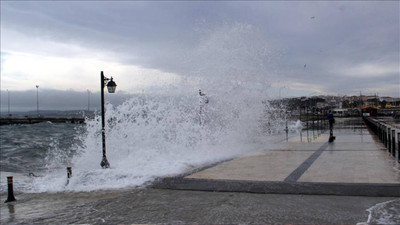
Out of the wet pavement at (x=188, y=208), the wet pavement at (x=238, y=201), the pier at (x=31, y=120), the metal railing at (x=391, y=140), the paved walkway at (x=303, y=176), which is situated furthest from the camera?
the pier at (x=31, y=120)

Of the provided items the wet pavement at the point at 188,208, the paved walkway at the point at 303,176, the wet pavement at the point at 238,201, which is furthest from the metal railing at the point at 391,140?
the wet pavement at the point at 188,208

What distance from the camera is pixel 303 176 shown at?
9.48m

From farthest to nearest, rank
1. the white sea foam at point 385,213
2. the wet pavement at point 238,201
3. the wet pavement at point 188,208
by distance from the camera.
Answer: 1. the wet pavement at point 238,201
2. the wet pavement at point 188,208
3. the white sea foam at point 385,213

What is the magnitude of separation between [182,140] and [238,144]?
305 cm

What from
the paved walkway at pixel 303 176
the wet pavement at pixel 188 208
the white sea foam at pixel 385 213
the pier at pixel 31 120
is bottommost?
the wet pavement at pixel 188 208

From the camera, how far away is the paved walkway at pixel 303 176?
821cm

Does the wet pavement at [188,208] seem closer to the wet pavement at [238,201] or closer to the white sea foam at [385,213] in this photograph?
the wet pavement at [238,201]

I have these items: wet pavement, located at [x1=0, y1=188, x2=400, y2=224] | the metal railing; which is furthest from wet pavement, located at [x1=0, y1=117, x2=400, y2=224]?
the metal railing

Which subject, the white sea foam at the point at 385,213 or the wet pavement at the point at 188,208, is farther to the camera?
the wet pavement at the point at 188,208

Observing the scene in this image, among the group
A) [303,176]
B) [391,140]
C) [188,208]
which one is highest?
[391,140]

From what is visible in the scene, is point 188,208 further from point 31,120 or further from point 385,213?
point 31,120

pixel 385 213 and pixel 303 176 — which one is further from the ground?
pixel 303 176

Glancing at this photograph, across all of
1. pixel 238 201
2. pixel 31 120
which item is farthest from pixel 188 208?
pixel 31 120

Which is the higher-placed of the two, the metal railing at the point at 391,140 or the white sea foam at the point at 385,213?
the metal railing at the point at 391,140
